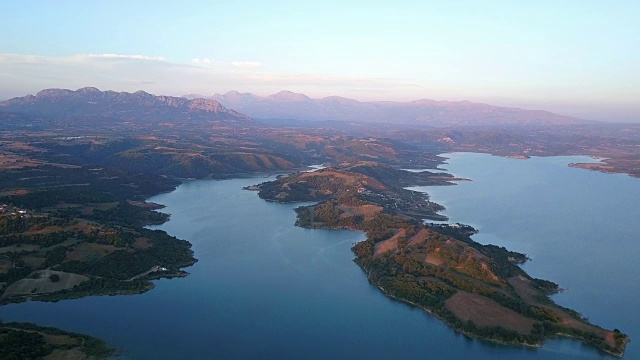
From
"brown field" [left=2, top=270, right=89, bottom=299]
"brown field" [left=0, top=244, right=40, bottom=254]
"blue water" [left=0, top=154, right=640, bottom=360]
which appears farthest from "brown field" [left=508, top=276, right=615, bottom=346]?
"brown field" [left=0, top=244, right=40, bottom=254]

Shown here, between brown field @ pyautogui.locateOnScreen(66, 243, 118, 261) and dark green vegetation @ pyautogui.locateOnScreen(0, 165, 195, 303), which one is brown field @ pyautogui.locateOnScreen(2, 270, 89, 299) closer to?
dark green vegetation @ pyautogui.locateOnScreen(0, 165, 195, 303)

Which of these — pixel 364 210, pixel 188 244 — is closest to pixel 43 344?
pixel 188 244

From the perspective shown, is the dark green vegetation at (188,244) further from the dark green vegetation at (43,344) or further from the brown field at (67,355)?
the brown field at (67,355)

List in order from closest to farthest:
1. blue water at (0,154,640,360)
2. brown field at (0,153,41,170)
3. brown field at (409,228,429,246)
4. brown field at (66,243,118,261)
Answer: blue water at (0,154,640,360) < brown field at (66,243,118,261) < brown field at (409,228,429,246) < brown field at (0,153,41,170)


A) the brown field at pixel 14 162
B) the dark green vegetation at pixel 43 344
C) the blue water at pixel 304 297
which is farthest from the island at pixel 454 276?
the brown field at pixel 14 162

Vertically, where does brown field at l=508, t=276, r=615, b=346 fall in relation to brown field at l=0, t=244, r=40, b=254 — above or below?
below

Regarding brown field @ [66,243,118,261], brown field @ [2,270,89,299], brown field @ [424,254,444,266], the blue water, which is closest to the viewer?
the blue water
